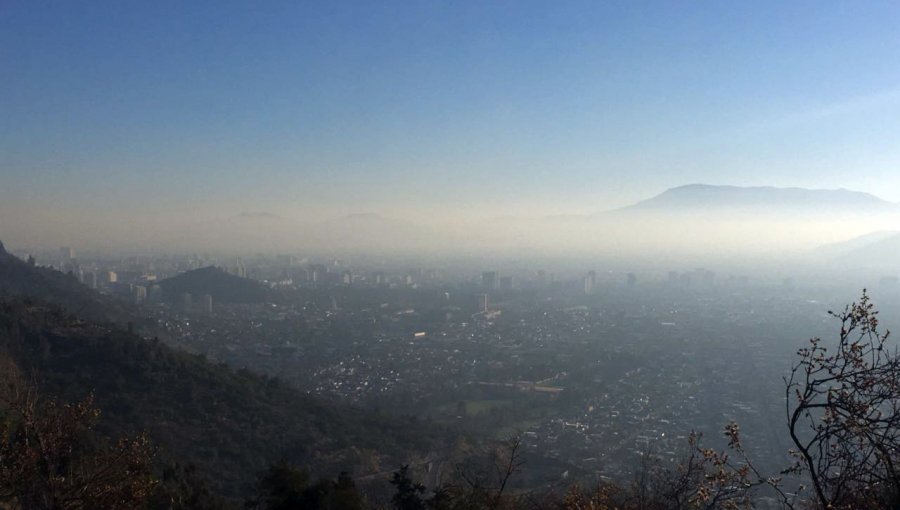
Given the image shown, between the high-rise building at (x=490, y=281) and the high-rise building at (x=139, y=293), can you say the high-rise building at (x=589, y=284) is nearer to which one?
the high-rise building at (x=490, y=281)

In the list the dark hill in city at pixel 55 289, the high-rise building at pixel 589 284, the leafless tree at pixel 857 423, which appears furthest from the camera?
the high-rise building at pixel 589 284

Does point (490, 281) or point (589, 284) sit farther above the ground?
point (490, 281)

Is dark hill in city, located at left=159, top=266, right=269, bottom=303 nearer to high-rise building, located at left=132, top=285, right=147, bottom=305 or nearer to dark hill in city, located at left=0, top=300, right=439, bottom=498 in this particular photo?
high-rise building, located at left=132, top=285, right=147, bottom=305

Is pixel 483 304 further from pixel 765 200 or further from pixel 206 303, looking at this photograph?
pixel 765 200

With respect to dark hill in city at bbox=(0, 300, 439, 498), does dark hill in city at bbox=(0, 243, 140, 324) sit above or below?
above

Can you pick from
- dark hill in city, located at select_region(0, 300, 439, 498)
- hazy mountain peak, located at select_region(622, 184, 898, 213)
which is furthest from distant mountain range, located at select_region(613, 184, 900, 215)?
dark hill in city, located at select_region(0, 300, 439, 498)

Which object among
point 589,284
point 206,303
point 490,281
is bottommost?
point 589,284

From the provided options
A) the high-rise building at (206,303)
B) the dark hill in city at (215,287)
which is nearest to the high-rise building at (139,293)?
the dark hill in city at (215,287)

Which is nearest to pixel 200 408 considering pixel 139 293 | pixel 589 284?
pixel 139 293

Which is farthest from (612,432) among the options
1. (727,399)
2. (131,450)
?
(131,450)
